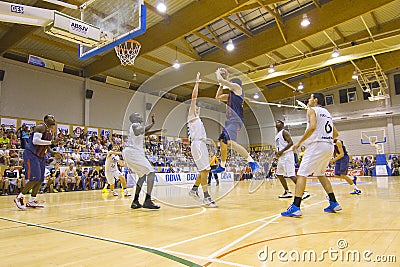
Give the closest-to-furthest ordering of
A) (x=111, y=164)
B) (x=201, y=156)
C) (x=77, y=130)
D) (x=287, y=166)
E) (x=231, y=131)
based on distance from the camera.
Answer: (x=231, y=131) < (x=201, y=156) < (x=287, y=166) < (x=111, y=164) < (x=77, y=130)

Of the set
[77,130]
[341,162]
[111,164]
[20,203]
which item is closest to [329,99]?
[77,130]

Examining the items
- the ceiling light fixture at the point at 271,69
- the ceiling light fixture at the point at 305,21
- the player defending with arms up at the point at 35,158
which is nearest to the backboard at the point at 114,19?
the player defending with arms up at the point at 35,158

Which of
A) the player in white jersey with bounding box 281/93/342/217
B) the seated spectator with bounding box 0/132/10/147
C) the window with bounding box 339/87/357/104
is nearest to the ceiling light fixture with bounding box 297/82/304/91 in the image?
the window with bounding box 339/87/357/104

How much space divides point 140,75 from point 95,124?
473 cm

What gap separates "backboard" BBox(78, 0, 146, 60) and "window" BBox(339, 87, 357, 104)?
24249 mm

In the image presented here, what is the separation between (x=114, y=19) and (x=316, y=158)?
6.34m

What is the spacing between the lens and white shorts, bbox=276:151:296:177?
7539 mm

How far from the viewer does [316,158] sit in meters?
4.75

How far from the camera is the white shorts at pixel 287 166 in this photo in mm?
7539

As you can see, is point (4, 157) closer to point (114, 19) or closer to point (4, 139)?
point (4, 139)

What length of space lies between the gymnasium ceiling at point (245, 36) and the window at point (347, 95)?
17.9 feet

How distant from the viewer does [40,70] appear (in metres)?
16.8

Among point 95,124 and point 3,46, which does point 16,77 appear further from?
point 95,124

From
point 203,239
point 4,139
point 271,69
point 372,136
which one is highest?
point 271,69
